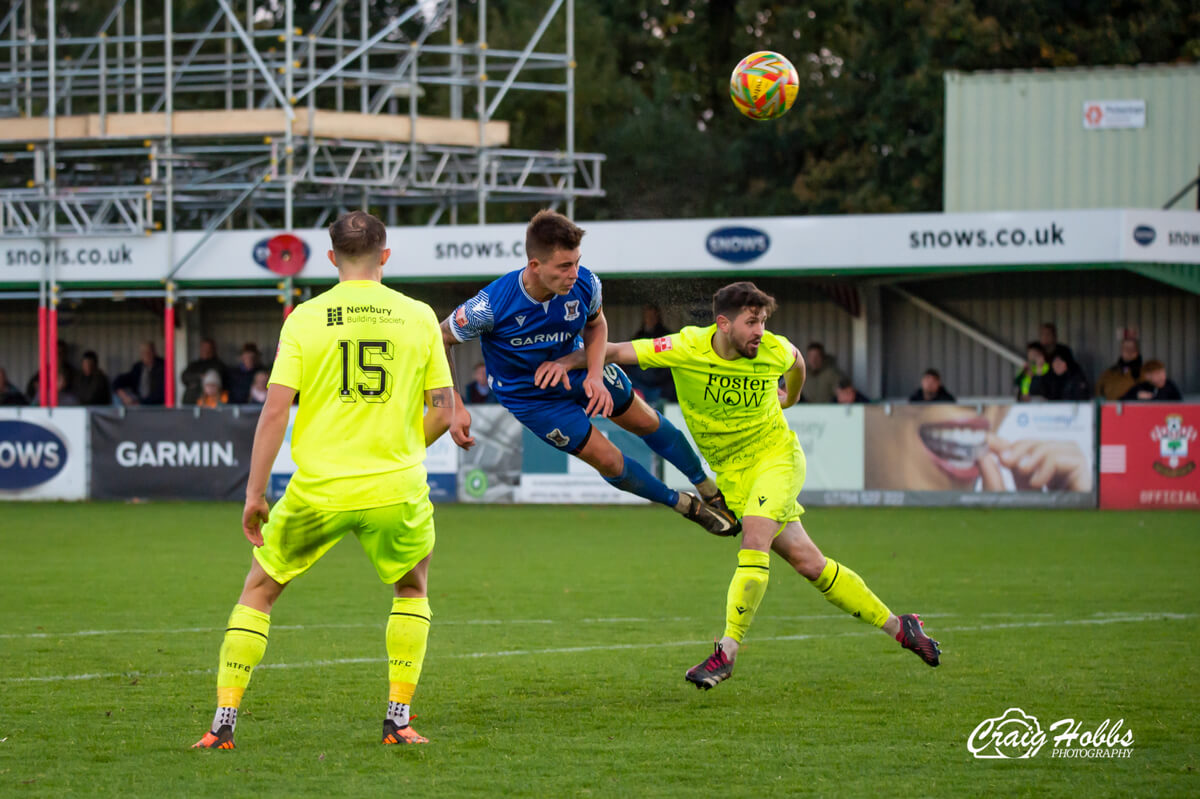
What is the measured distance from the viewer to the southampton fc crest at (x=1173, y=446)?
18281 millimetres

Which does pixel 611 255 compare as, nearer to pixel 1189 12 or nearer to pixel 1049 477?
pixel 1049 477

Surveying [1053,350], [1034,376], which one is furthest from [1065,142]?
[1034,376]

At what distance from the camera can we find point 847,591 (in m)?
7.77

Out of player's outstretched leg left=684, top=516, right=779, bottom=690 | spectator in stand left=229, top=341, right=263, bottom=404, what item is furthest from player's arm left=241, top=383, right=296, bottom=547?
spectator in stand left=229, top=341, right=263, bottom=404

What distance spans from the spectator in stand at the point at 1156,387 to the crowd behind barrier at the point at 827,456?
0.42 metres

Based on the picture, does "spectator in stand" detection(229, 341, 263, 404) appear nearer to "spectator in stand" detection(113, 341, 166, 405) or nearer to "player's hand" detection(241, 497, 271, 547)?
"spectator in stand" detection(113, 341, 166, 405)

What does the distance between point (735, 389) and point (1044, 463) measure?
11771 mm

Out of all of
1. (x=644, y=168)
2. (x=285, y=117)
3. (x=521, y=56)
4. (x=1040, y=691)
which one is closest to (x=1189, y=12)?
(x=644, y=168)

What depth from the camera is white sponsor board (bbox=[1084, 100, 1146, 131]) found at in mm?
23859

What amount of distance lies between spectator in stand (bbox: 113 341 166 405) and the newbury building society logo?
18383 mm

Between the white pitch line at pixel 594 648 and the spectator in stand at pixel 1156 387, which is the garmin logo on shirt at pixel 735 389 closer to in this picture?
the white pitch line at pixel 594 648

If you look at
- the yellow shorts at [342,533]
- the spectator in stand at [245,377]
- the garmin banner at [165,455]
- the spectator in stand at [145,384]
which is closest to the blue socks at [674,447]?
the yellow shorts at [342,533]

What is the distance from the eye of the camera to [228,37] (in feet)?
86.7

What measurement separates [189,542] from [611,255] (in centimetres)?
849
